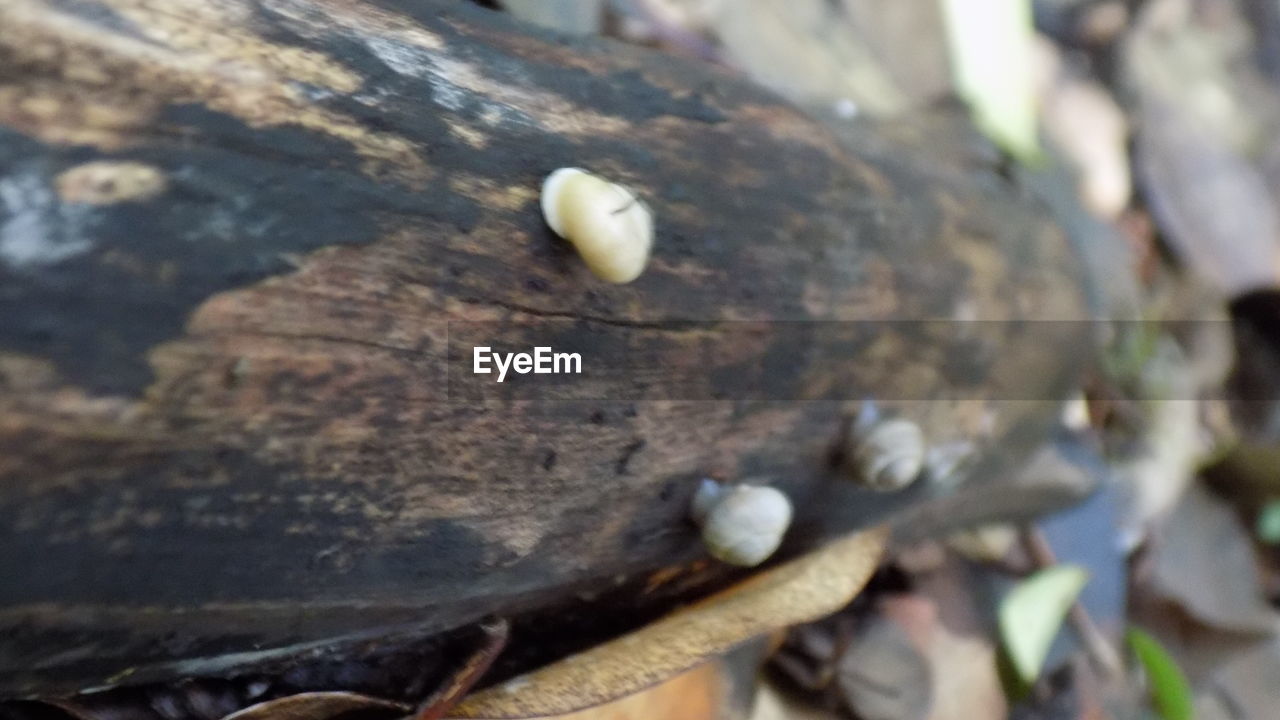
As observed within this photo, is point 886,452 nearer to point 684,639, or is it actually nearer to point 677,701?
point 684,639

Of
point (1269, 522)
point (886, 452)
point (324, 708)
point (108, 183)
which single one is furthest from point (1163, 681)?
point (108, 183)

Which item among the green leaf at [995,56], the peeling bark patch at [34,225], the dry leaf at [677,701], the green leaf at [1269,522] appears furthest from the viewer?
the green leaf at [1269,522]

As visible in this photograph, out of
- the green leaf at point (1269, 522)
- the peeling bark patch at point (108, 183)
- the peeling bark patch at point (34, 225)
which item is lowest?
the peeling bark patch at point (34, 225)

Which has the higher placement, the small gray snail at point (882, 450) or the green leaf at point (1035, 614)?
the small gray snail at point (882, 450)

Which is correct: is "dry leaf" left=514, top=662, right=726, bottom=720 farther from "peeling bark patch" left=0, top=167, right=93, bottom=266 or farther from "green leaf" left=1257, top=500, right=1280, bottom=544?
"green leaf" left=1257, top=500, right=1280, bottom=544

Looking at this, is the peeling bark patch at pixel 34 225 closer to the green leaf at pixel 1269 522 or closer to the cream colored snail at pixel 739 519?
the cream colored snail at pixel 739 519

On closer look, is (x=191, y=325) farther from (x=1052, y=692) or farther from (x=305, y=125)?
(x=1052, y=692)

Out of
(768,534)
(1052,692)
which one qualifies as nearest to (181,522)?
(768,534)

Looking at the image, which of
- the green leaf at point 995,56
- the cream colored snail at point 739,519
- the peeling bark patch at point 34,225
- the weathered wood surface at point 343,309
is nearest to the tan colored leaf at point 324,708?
the weathered wood surface at point 343,309
